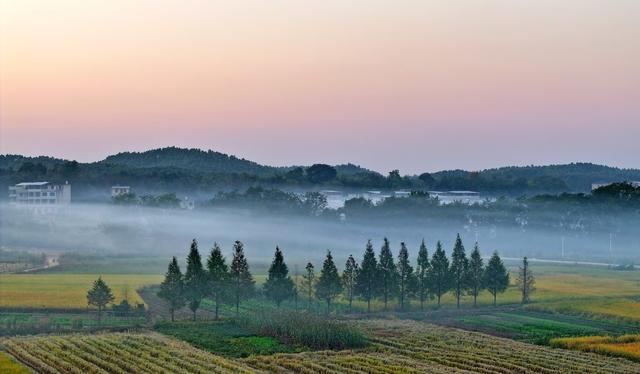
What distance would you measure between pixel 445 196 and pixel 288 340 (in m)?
110

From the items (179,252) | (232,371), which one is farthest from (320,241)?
(232,371)

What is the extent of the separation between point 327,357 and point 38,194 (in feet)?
341

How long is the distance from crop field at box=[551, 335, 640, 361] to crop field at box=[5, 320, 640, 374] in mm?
985

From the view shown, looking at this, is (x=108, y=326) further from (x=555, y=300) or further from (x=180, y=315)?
(x=555, y=300)

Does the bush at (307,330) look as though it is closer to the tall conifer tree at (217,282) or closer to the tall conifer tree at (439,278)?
the tall conifer tree at (217,282)

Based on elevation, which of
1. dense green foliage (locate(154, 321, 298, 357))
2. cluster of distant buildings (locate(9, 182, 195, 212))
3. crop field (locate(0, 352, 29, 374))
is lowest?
dense green foliage (locate(154, 321, 298, 357))

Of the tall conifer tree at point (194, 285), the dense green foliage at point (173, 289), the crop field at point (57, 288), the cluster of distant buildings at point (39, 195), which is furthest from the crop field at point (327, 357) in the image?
the cluster of distant buildings at point (39, 195)

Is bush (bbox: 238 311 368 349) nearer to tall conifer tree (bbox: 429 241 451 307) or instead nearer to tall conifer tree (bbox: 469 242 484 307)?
tall conifer tree (bbox: 429 241 451 307)

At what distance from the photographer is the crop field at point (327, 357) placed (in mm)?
37406

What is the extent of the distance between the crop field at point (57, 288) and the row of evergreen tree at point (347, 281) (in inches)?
188

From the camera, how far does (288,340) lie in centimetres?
4716

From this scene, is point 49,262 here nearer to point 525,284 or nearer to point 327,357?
point 525,284

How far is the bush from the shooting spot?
45.1m

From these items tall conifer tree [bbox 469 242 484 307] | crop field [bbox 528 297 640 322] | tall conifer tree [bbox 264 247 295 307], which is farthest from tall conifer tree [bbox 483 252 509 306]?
tall conifer tree [bbox 264 247 295 307]
